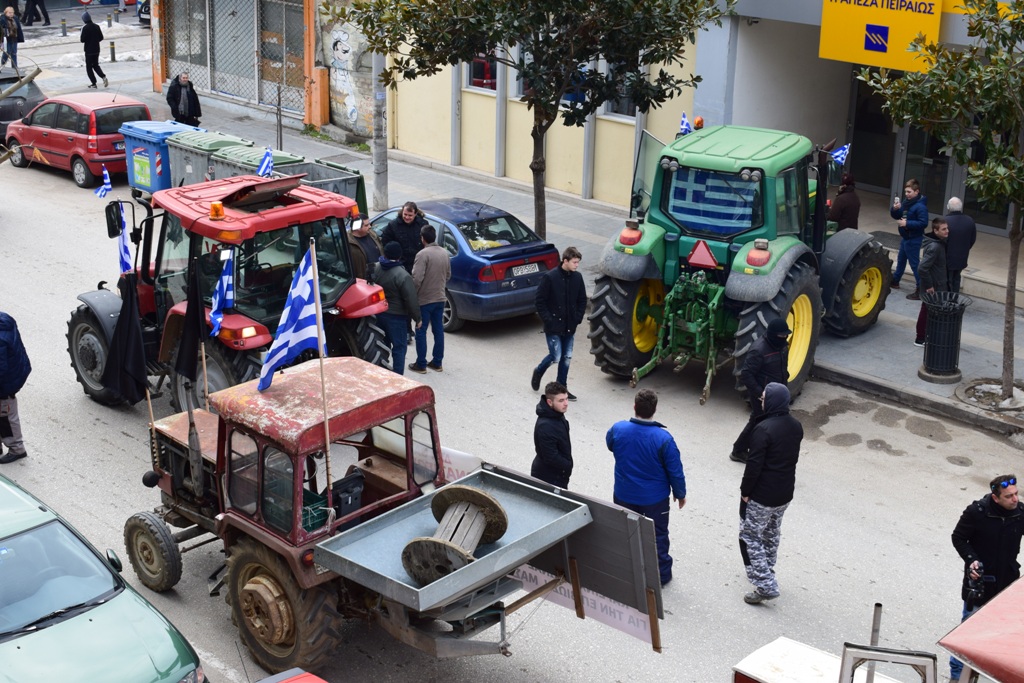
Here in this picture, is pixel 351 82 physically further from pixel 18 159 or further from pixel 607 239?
pixel 607 239

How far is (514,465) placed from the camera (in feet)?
37.4

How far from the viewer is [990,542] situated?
795cm

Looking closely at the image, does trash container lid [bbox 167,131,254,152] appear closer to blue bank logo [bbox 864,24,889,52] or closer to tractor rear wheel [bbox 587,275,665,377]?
tractor rear wheel [bbox 587,275,665,377]

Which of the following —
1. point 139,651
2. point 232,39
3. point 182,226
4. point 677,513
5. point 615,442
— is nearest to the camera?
point 139,651

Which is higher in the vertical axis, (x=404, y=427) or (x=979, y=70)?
(x=979, y=70)

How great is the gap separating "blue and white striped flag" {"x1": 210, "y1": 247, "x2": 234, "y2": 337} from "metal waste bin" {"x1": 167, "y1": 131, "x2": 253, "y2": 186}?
759cm

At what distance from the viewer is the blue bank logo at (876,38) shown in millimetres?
15805

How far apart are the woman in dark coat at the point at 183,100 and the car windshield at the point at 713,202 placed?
43.6 ft

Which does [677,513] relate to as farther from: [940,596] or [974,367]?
[974,367]

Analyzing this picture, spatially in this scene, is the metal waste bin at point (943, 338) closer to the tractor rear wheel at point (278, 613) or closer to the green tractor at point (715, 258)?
the green tractor at point (715, 258)

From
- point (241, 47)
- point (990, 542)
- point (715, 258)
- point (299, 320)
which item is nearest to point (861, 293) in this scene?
point (715, 258)

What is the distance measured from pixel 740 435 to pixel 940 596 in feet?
8.81

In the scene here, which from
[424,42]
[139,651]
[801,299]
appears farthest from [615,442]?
[424,42]

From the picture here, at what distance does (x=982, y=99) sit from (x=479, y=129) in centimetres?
1140
